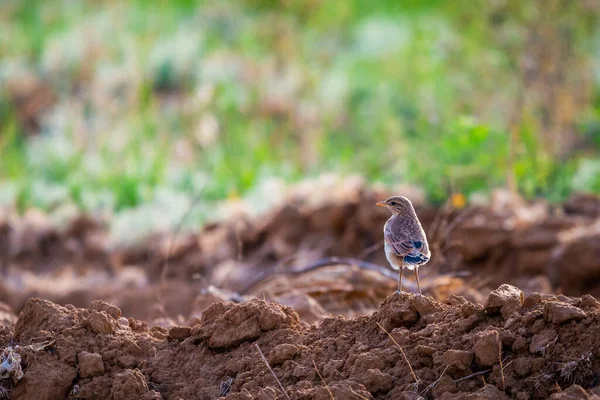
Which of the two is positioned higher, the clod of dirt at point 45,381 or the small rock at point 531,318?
the clod of dirt at point 45,381

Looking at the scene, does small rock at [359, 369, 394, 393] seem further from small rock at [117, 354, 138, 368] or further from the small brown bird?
small rock at [117, 354, 138, 368]

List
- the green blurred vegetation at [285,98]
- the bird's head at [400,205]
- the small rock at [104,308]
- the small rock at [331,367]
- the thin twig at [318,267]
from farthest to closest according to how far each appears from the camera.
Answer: the green blurred vegetation at [285,98] → the thin twig at [318,267] → the bird's head at [400,205] → the small rock at [104,308] → the small rock at [331,367]

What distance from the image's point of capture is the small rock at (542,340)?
11.5 feet

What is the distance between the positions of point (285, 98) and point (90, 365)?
911 cm

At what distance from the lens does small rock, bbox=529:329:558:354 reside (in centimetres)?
350

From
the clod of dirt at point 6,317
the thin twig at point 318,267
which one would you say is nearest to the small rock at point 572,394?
the thin twig at point 318,267

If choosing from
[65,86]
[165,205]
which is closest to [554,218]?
[165,205]

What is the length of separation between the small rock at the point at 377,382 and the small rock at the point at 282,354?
370 mm

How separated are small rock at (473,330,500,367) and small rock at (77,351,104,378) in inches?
56.2

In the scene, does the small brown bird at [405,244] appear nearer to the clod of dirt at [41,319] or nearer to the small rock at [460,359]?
the small rock at [460,359]

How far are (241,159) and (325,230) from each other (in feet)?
9.66

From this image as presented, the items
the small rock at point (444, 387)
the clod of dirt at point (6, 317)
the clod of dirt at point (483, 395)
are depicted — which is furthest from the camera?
the clod of dirt at point (6, 317)

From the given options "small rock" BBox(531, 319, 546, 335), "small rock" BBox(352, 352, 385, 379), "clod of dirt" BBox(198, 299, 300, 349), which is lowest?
"small rock" BBox(531, 319, 546, 335)

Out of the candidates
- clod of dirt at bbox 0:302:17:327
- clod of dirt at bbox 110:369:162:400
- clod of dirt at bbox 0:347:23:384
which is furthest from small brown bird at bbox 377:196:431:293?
clod of dirt at bbox 0:302:17:327
